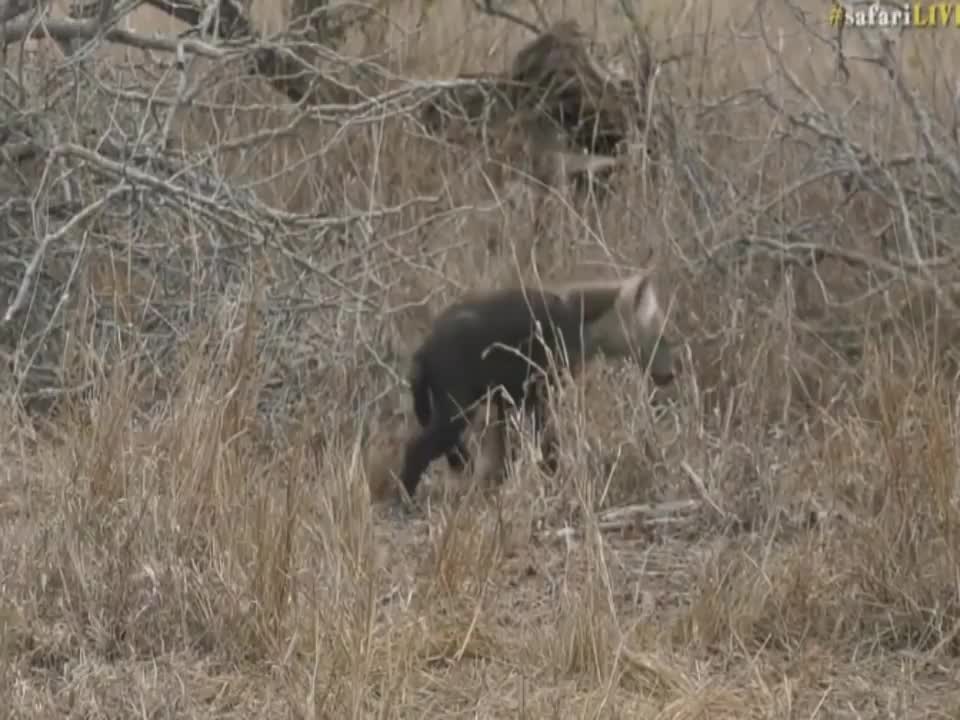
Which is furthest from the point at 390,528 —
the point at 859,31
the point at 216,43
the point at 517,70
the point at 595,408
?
the point at 517,70

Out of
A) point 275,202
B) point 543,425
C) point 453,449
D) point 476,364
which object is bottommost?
point 453,449

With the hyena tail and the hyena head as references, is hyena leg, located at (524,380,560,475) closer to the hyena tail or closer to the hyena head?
the hyena tail

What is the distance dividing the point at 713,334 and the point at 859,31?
4.53ft

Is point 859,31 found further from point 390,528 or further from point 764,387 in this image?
point 390,528

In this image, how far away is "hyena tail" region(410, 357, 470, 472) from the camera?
18.3ft

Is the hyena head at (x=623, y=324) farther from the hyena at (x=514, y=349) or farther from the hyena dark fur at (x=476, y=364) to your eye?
the hyena dark fur at (x=476, y=364)

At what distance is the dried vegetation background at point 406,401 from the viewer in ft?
13.0

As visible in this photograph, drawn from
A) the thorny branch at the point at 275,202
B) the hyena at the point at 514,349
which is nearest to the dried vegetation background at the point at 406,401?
the thorny branch at the point at 275,202

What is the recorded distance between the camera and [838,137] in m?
6.63

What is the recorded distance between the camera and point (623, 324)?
601 cm

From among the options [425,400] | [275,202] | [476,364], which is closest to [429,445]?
[425,400]

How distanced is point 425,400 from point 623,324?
76 cm

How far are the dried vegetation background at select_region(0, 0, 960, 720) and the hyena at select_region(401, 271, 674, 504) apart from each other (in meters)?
0.12

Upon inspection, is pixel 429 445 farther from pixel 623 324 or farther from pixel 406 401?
pixel 623 324
